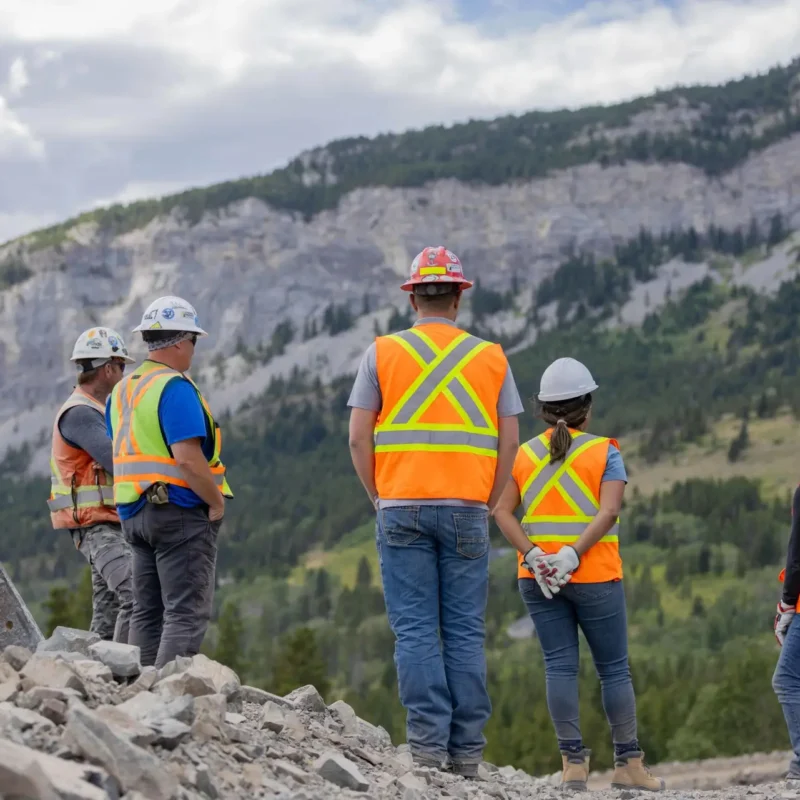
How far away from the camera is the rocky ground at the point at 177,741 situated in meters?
4.43

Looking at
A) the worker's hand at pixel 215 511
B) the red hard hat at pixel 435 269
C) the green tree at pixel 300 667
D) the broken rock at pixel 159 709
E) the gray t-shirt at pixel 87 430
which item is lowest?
the green tree at pixel 300 667

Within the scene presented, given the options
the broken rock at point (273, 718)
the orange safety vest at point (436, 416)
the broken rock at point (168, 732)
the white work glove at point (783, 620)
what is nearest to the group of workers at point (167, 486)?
the broken rock at point (273, 718)

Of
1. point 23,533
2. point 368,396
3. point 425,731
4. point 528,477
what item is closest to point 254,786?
point 425,731

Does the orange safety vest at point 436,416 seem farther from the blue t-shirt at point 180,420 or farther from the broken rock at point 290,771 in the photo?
the broken rock at point 290,771

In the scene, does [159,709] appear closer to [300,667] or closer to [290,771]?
[290,771]

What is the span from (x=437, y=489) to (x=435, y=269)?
1.16 metres

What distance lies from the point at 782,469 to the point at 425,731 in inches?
5798

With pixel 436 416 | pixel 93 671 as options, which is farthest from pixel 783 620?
pixel 93 671

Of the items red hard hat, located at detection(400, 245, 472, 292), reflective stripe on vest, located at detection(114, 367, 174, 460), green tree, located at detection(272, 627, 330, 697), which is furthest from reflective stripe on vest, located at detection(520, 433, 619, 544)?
green tree, located at detection(272, 627, 330, 697)

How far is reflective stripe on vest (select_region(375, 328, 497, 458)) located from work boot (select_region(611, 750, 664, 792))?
82.2 inches

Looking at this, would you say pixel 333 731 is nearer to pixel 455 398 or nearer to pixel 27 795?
pixel 455 398

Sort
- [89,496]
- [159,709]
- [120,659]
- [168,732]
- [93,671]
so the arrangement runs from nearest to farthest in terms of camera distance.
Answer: [168,732], [159,709], [93,671], [120,659], [89,496]

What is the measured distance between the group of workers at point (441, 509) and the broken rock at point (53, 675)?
5.11ft

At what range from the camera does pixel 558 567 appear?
7312 millimetres
